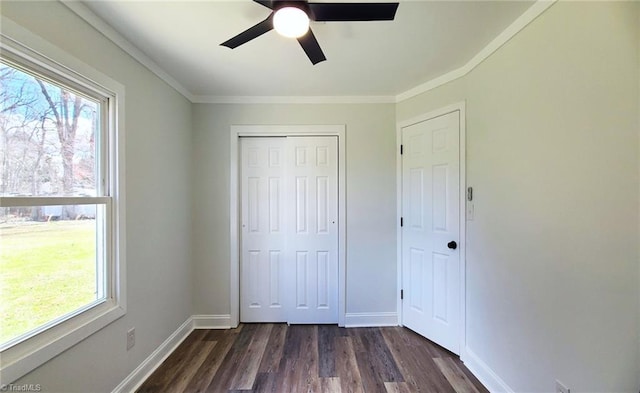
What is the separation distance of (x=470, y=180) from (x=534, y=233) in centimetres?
65

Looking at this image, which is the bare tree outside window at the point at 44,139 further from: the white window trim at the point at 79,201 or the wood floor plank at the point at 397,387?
the wood floor plank at the point at 397,387

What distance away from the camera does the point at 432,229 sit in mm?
2262

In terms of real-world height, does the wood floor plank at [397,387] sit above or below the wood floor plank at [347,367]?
above

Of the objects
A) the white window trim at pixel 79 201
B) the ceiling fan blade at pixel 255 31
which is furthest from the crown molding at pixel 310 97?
the ceiling fan blade at pixel 255 31

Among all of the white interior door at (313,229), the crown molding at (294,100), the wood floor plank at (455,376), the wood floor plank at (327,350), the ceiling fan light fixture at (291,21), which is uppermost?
the crown molding at (294,100)

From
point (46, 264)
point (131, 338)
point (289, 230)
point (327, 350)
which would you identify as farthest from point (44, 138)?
point (327, 350)

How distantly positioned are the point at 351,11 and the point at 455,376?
2.45m

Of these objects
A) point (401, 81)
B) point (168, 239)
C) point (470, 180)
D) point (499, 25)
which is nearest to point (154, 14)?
point (168, 239)

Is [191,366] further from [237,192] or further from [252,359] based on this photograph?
[237,192]

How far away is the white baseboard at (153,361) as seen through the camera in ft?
5.48

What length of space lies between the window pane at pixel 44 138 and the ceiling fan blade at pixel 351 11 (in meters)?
1.38

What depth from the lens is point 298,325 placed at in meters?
2.62

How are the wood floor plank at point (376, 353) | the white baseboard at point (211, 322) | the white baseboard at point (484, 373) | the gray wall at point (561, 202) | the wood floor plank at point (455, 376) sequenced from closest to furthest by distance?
the gray wall at point (561, 202)
the white baseboard at point (484, 373)
the wood floor plank at point (455, 376)
the wood floor plank at point (376, 353)
the white baseboard at point (211, 322)

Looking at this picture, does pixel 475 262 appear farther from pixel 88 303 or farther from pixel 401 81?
pixel 88 303
